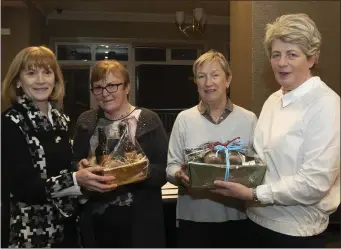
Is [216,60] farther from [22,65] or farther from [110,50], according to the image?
[110,50]

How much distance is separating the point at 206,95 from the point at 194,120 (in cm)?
8

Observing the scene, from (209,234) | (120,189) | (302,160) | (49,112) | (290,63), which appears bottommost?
(209,234)

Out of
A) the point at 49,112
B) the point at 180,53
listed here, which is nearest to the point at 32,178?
the point at 49,112

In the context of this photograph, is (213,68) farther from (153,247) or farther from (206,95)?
(153,247)

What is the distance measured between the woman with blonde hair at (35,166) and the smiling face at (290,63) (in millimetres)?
453

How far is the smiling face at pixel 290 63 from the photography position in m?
0.84

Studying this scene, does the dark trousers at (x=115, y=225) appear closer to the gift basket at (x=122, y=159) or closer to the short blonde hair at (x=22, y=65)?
the gift basket at (x=122, y=159)

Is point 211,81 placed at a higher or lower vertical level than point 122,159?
higher

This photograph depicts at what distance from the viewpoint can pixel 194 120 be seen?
111cm

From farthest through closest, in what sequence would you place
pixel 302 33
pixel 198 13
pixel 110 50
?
pixel 110 50
pixel 198 13
pixel 302 33

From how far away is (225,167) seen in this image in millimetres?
866

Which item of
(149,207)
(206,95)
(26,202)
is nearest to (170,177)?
(149,207)

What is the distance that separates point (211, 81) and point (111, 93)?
272 millimetres

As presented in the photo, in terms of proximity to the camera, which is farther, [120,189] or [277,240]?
[120,189]
